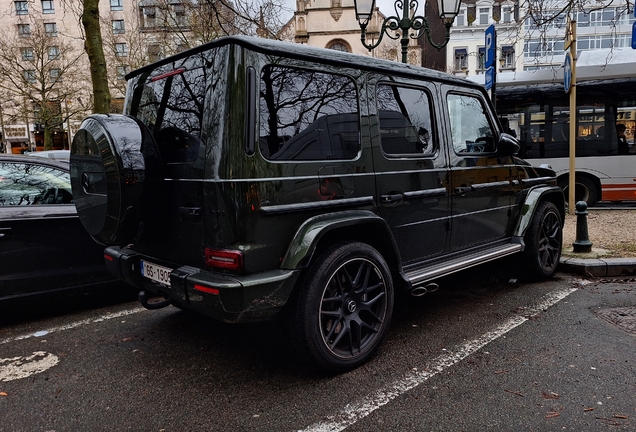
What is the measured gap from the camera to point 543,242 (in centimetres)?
534

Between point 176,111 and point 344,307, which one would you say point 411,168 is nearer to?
point 344,307

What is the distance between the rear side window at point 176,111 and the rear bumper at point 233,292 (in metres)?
0.78

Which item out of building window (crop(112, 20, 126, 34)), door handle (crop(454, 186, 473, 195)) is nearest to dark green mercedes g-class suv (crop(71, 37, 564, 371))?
door handle (crop(454, 186, 473, 195))

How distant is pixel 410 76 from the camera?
395 cm

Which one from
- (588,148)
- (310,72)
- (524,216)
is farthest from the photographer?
(588,148)

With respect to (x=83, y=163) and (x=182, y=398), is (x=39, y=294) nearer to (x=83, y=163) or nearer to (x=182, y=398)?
(x=83, y=163)

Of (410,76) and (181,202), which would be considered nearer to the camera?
(181,202)

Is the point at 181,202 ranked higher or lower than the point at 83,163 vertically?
lower

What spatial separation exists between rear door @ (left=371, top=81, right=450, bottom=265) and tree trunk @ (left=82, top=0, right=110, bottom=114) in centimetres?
720

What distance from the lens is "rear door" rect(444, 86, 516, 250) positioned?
14.0 ft

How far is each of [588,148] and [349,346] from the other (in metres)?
10.1

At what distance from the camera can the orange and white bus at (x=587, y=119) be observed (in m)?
10.7

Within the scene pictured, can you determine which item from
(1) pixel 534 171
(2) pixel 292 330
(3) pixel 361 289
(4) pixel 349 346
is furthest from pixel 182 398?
(1) pixel 534 171

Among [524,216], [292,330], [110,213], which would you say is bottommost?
[292,330]
